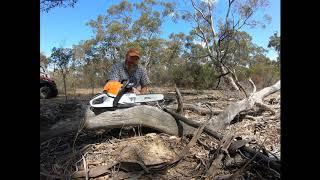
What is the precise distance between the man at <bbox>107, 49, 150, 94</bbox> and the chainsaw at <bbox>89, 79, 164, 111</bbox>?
219 mm

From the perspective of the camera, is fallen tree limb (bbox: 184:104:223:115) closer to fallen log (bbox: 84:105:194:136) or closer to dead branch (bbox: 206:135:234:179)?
fallen log (bbox: 84:105:194:136)

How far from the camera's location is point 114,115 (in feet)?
14.6

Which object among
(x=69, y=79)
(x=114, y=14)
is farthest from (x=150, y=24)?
(x=69, y=79)

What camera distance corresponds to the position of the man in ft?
16.5

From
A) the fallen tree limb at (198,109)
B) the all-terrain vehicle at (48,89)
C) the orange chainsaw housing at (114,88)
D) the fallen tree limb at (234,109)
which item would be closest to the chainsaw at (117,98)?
the orange chainsaw housing at (114,88)

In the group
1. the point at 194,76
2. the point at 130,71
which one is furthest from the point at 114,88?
the point at 194,76

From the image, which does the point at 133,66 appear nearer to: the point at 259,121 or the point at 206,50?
the point at 259,121

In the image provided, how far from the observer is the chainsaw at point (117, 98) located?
465 cm

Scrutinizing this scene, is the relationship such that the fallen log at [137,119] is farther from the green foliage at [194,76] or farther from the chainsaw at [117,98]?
the green foliage at [194,76]

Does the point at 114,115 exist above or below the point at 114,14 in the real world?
below

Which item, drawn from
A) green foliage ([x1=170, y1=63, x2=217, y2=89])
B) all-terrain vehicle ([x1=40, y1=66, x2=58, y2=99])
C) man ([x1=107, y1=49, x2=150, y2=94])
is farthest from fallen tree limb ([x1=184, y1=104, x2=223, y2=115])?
green foliage ([x1=170, y1=63, x2=217, y2=89])

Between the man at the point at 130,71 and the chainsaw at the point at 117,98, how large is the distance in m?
0.22

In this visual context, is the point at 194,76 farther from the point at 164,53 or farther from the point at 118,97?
the point at 118,97
